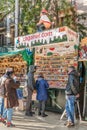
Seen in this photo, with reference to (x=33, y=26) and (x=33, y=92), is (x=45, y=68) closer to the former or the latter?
(x=33, y=92)

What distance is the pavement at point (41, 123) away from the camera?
1017 centimetres

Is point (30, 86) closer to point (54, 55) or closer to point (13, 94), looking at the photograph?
point (54, 55)

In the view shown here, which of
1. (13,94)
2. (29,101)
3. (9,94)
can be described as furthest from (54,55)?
(9,94)

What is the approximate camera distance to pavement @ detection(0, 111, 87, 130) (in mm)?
10172

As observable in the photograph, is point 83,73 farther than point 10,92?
Yes

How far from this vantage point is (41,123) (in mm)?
10852

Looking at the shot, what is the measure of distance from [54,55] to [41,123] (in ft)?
9.16

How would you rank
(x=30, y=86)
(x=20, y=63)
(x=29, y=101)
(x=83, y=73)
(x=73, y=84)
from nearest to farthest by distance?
(x=73, y=84) < (x=83, y=73) < (x=30, y=86) < (x=29, y=101) < (x=20, y=63)

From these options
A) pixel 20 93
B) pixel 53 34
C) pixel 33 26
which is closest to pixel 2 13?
pixel 33 26

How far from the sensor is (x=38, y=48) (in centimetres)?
1323

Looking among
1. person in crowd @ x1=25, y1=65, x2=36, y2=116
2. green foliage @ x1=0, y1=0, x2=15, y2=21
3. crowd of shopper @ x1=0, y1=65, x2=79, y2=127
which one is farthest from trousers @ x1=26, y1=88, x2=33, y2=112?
green foliage @ x1=0, y1=0, x2=15, y2=21

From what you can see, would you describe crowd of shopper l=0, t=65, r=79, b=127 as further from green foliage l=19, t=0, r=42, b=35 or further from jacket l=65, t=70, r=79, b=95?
green foliage l=19, t=0, r=42, b=35

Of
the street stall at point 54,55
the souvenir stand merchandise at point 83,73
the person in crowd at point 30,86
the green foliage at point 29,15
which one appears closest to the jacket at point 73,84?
the souvenir stand merchandise at point 83,73

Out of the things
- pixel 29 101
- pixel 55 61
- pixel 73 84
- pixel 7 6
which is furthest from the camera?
pixel 7 6
